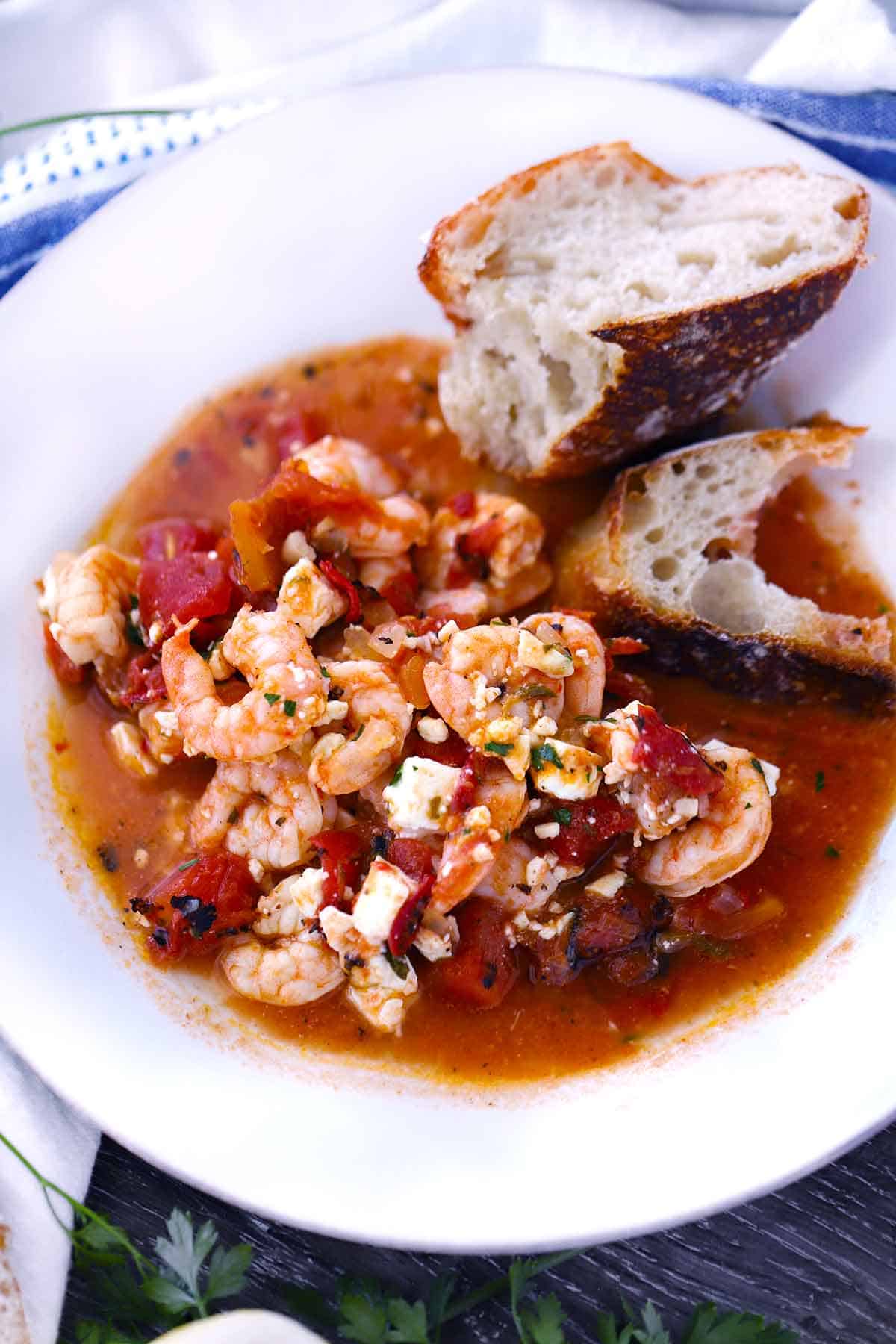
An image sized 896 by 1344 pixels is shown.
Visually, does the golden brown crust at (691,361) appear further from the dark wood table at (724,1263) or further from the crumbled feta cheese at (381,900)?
the dark wood table at (724,1263)

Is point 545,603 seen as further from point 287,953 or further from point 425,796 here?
point 287,953

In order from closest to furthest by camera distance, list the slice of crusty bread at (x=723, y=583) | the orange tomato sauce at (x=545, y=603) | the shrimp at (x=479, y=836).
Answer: the shrimp at (x=479, y=836)
the orange tomato sauce at (x=545, y=603)
the slice of crusty bread at (x=723, y=583)

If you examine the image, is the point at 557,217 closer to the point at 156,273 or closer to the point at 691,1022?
the point at 156,273

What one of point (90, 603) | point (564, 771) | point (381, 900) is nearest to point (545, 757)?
point (564, 771)

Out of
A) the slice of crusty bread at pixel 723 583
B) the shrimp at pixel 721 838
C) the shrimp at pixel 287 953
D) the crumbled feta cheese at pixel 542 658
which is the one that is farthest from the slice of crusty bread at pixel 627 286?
the shrimp at pixel 287 953

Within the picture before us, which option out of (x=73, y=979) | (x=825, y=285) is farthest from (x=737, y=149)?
(x=73, y=979)

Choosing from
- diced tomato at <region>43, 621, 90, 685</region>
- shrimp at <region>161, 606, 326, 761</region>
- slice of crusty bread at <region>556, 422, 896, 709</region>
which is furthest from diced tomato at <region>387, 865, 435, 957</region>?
diced tomato at <region>43, 621, 90, 685</region>

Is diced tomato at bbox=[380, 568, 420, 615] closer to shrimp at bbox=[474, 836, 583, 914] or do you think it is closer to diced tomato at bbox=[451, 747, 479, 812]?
diced tomato at bbox=[451, 747, 479, 812]
